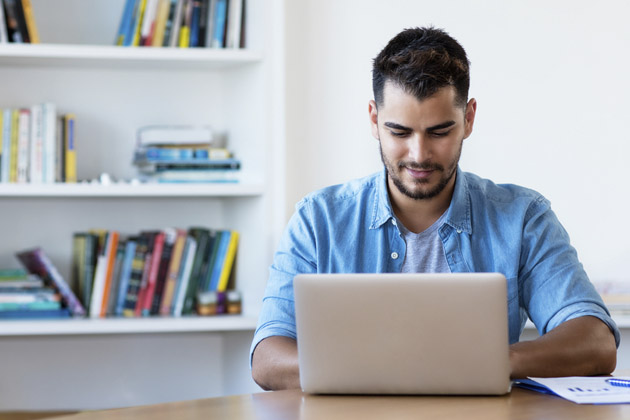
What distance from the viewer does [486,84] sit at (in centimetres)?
279

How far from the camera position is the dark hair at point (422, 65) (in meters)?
1.76

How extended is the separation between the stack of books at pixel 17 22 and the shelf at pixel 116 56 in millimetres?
56

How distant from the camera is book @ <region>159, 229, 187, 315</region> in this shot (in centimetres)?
271

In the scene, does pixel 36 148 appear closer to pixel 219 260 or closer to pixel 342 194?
pixel 219 260

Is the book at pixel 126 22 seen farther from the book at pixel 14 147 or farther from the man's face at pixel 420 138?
the man's face at pixel 420 138

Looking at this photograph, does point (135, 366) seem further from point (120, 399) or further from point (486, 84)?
point (486, 84)

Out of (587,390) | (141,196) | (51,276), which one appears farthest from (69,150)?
(587,390)

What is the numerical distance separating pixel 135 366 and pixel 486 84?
1.48m

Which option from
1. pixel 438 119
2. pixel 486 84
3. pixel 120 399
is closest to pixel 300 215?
pixel 438 119

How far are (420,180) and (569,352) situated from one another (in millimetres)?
488

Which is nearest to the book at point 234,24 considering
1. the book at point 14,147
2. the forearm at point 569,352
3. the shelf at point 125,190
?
the shelf at point 125,190

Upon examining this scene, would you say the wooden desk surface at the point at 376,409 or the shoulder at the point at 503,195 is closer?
the wooden desk surface at the point at 376,409

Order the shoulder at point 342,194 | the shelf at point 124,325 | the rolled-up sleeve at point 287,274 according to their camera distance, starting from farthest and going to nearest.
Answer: the shelf at point 124,325 → the shoulder at point 342,194 → the rolled-up sleeve at point 287,274

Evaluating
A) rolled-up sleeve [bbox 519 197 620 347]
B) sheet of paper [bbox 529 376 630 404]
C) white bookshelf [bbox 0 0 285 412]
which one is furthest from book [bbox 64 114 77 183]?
sheet of paper [bbox 529 376 630 404]
